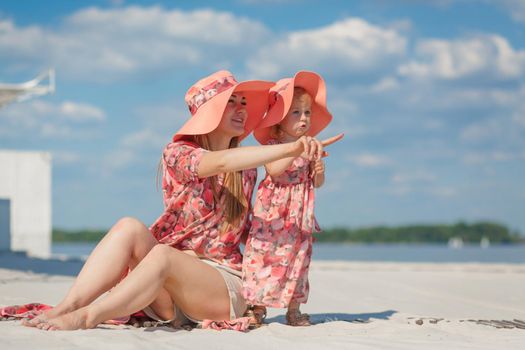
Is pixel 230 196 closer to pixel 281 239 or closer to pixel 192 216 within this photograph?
pixel 192 216

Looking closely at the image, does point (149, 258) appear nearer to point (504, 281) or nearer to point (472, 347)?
point (472, 347)

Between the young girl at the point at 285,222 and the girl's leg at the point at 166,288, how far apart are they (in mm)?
216

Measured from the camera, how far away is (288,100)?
4281mm

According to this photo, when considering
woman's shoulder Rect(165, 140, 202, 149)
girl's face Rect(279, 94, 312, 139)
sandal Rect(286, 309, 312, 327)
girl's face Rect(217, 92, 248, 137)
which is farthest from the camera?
girl's face Rect(279, 94, 312, 139)

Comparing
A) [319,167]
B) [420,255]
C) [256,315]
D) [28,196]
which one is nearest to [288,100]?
[319,167]

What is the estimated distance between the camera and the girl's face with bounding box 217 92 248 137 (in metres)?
4.11

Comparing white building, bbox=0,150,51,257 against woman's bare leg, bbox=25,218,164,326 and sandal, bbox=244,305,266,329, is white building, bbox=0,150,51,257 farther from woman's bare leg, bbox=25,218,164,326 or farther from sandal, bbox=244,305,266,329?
woman's bare leg, bbox=25,218,164,326

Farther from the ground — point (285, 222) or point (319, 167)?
point (319, 167)

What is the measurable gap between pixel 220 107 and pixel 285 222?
2.33ft

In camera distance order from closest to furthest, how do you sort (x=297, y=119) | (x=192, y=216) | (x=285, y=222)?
(x=192, y=216)
(x=285, y=222)
(x=297, y=119)

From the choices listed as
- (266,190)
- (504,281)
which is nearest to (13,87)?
(504,281)

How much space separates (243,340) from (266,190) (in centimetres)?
97

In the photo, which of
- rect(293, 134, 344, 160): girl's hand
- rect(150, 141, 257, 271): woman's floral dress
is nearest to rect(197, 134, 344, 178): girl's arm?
rect(293, 134, 344, 160): girl's hand

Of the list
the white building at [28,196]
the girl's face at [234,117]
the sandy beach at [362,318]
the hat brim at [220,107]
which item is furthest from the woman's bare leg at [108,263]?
the white building at [28,196]
